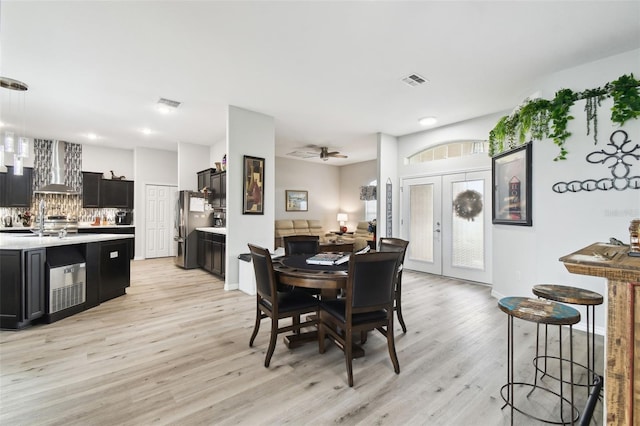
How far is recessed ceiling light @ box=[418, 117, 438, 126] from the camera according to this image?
5.08 meters

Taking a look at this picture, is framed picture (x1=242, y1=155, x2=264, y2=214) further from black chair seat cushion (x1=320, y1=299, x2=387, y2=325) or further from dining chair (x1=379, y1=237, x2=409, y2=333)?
black chair seat cushion (x1=320, y1=299, x2=387, y2=325)

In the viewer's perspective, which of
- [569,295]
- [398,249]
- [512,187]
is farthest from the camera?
[512,187]

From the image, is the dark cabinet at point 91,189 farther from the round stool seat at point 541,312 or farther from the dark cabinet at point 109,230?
the round stool seat at point 541,312

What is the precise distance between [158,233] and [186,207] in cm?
212

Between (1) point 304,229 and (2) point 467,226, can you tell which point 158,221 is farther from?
(2) point 467,226

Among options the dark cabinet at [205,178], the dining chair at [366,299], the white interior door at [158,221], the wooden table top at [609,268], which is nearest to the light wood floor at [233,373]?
the dining chair at [366,299]


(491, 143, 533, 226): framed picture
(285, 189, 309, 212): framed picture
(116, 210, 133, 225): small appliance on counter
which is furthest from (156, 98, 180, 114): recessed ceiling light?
(491, 143, 533, 226): framed picture

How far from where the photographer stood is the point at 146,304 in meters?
3.94

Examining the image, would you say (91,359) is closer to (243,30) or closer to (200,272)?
(243,30)

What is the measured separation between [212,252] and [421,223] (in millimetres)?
4259

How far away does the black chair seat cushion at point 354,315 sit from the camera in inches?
86.0

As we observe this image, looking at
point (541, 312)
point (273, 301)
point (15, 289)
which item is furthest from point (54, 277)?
point (541, 312)

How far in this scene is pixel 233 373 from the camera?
227cm

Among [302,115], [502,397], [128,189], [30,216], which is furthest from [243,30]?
[30,216]
